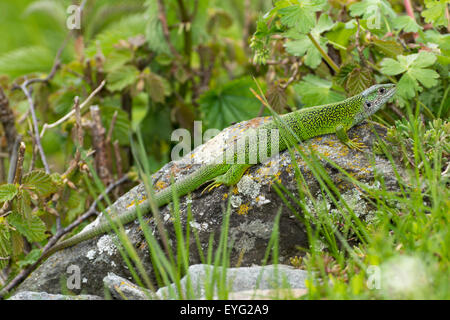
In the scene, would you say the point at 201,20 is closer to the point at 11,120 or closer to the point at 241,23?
the point at 11,120

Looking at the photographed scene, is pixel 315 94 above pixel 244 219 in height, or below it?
above

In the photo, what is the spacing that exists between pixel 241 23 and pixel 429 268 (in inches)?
289

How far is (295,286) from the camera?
245 centimetres

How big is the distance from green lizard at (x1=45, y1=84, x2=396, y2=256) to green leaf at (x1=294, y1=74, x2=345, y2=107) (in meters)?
0.41

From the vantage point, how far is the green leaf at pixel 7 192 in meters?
3.33

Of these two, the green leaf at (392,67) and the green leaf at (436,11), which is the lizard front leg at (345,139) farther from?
the green leaf at (436,11)

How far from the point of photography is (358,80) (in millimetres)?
3812

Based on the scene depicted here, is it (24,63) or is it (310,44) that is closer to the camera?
(310,44)

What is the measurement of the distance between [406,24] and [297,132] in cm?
131

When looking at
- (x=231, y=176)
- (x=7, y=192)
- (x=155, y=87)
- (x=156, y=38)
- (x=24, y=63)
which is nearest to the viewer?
(x=231, y=176)

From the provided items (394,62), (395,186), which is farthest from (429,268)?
(394,62)

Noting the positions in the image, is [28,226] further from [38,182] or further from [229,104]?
[229,104]

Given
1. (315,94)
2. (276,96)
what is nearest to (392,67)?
(315,94)

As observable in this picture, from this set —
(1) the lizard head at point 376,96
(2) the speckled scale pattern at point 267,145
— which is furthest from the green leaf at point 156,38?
(1) the lizard head at point 376,96
